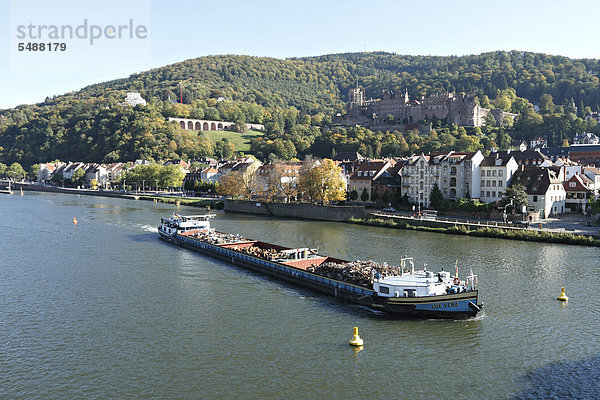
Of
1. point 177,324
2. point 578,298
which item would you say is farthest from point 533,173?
point 177,324

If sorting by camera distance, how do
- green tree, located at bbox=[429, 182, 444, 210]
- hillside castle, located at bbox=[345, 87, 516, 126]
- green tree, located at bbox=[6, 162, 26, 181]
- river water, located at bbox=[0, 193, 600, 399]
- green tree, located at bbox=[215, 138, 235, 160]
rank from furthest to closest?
green tree, located at bbox=[6, 162, 26, 181]
green tree, located at bbox=[215, 138, 235, 160]
hillside castle, located at bbox=[345, 87, 516, 126]
green tree, located at bbox=[429, 182, 444, 210]
river water, located at bbox=[0, 193, 600, 399]

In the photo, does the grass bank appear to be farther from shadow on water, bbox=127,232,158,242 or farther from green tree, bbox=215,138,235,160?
green tree, bbox=215,138,235,160

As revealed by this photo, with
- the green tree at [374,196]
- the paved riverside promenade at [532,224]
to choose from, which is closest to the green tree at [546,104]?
the green tree at [374,196]

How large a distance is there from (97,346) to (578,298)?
24.5 m

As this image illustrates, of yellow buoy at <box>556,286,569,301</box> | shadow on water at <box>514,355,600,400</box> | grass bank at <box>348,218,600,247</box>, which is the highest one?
grass bank at <box>348,218,600,247</box>

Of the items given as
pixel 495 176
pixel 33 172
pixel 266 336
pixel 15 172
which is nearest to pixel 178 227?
pixel 266 336

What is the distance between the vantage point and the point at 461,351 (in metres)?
20.5

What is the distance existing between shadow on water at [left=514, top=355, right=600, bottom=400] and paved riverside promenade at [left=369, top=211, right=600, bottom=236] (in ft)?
101

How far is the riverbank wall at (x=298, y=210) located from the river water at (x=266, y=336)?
2597 centimetres

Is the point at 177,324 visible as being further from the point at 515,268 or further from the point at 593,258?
the point at 593,258

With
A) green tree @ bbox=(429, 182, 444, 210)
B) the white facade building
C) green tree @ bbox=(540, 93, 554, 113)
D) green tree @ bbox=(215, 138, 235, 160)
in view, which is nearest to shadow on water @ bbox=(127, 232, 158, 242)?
green tree @ bbox=(429, 182, 444, 210)

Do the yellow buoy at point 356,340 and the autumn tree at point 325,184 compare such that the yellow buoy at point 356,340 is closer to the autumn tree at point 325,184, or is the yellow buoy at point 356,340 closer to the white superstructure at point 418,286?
the white superstructure at point 418,286

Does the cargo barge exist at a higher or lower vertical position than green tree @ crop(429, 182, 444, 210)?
lower

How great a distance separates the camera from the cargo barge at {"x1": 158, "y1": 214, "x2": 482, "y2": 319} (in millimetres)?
24172
